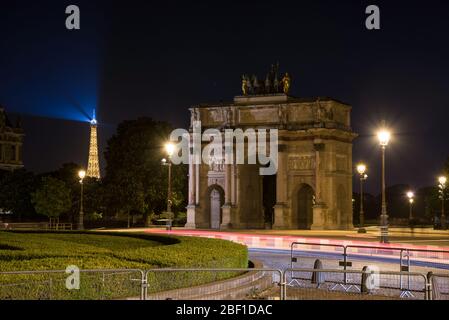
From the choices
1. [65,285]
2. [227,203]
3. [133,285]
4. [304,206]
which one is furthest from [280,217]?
[65,285]

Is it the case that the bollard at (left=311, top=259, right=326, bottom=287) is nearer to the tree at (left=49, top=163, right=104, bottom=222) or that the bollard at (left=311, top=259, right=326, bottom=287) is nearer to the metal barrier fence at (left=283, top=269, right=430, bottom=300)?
the metal barrier fence at (left=283, top=269, right=430, bottom=300)

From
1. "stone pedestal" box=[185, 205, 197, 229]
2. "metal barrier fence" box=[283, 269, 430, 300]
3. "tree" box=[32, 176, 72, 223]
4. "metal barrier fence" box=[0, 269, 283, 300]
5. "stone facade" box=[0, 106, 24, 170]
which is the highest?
"stone facade" box=[0, 106, 24, 170]

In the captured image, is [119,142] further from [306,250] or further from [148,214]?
[306,250]

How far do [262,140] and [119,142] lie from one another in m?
18.1

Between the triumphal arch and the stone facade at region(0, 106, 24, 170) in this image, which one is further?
the stone facade at region(0, 106, 24, 170)

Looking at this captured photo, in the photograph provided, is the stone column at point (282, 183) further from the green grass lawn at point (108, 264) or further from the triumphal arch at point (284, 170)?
the green grass lawn at point (108, 264)

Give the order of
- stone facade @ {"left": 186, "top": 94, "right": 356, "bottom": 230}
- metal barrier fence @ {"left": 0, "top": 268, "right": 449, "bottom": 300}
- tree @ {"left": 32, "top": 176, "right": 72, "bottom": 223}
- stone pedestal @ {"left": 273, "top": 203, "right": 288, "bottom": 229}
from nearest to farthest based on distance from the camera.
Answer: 1. metal barrier fence @ {"left": 0, "top": 268, "right": 449, "bottom": 300}
2. stone pedestal @ {"left": 273, "top": 203, "right": 288, "bottom": 229}
3. stone facade @ {"left": 186, "top": 94, "right": 356, "bottom": 230}
4. tree @ {"left": 32, "top": 176, "right": 72, "bottom": 223}

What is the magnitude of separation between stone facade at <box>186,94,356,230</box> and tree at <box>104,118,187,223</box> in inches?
178

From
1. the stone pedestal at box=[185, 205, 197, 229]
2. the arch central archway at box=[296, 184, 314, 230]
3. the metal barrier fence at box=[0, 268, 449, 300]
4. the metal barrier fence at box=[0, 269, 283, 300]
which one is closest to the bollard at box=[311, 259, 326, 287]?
the metal barrier fence at box=[0, 268, 449, 300]

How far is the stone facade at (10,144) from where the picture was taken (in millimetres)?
173875

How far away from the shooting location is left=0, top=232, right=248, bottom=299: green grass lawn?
669 inches

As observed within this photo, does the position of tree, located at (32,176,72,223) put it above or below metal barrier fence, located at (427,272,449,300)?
above

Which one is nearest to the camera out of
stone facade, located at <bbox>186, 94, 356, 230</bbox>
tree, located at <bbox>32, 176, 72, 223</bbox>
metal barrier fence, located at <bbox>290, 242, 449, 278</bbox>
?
metal barrier fence, located at <bbox>290, 242, 449, 278</bbox>

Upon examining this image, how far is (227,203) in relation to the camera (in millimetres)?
87312
